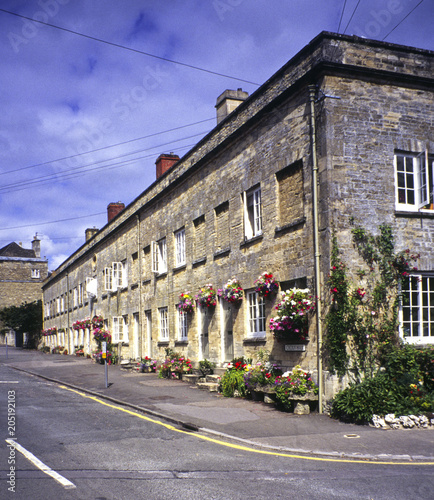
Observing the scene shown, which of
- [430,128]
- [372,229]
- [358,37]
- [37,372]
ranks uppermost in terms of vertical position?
[358,37]

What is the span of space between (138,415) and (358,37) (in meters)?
9.95

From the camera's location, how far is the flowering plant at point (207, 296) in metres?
17.9

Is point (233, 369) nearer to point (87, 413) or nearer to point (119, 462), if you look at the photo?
point (87, 413)

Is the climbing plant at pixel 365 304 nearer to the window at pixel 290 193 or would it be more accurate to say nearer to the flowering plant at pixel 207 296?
the window at pixel 290 193

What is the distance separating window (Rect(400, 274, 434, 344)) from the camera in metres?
12.7

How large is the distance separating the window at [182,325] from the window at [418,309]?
32.1 ft

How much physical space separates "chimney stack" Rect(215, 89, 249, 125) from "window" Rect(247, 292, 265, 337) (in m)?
7.60

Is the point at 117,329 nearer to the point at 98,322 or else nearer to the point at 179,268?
the point at 98,322

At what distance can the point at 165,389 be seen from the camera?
55.1 feet

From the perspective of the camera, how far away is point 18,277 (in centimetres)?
7100

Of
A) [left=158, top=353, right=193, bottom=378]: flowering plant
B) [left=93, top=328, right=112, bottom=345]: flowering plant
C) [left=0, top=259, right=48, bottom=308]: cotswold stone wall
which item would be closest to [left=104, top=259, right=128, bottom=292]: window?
[left=93, top=328, right=112, bottom=345]: flowering plant

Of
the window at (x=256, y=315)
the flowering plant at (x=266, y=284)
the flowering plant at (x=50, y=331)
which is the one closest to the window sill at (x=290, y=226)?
the flowering plant at (x=266, y=284)

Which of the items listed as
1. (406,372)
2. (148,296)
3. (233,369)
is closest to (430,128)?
(406,372)

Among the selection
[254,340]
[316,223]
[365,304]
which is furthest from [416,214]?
[254,340]
